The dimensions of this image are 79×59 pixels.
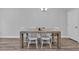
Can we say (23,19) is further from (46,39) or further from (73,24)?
(73,24)

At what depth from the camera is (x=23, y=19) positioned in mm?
7316

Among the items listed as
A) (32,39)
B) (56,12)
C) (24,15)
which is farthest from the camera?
(24,15)

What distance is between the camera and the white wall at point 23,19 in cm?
706

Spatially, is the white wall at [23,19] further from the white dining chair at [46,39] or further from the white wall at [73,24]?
the white dining chair at [46,39]

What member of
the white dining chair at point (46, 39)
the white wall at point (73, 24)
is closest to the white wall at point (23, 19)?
the white wall at point (73, 24)

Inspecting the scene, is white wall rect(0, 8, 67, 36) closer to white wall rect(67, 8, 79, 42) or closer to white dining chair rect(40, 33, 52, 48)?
white wall rect(67, 8, 79, 42)

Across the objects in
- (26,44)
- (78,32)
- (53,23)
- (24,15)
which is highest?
(24,15)

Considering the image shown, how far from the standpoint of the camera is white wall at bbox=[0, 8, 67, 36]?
7062 millimetres

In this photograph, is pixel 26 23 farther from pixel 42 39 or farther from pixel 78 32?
pixel 78 32

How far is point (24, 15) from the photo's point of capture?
23.9ft
